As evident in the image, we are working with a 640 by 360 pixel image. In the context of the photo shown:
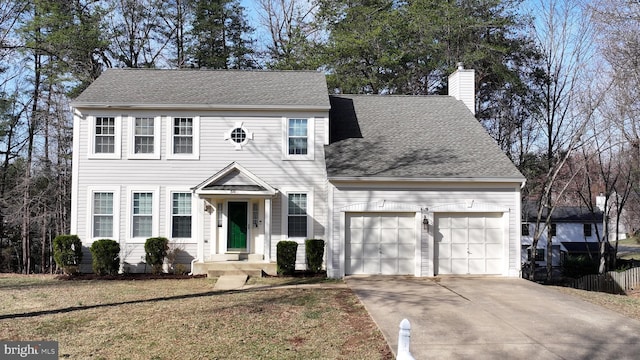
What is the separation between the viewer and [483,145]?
17.4m

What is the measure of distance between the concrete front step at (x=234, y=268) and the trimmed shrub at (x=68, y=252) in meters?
3.75

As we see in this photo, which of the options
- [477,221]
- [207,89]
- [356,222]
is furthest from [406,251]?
[207,89]

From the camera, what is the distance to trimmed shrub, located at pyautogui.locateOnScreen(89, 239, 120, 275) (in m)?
16.0

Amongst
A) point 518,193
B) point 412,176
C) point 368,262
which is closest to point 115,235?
point 368,262

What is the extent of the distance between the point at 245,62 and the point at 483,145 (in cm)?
1681

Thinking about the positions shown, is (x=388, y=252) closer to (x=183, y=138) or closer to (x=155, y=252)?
(x=155, y=252)

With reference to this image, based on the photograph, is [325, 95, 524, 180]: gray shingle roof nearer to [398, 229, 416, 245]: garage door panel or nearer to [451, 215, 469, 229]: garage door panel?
[451, 215, 469, 229]: garage door panel

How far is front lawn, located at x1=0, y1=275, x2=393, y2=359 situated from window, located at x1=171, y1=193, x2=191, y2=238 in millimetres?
3548

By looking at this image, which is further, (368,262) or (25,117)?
(25,117)

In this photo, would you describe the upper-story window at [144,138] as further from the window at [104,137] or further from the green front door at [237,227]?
the green front door at [237,227]

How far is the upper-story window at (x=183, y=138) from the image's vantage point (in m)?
17.2

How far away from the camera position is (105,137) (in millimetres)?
17188

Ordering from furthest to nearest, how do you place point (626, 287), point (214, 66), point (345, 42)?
point (214, 66) → point (345, 42) → point (626, 287)

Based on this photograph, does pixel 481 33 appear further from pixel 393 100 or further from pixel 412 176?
pixel 412 176
